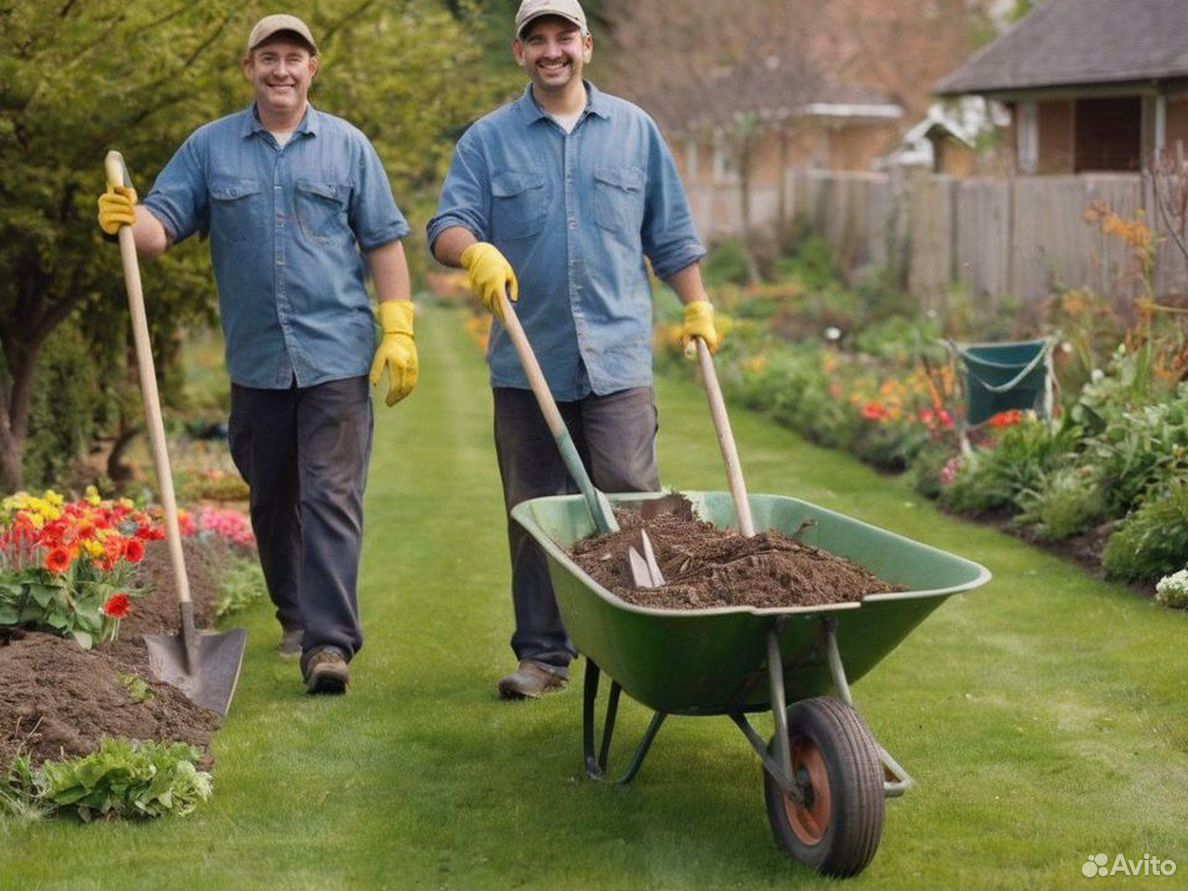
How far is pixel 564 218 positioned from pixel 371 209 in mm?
650

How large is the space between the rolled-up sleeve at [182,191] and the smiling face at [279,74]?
25 centimetres

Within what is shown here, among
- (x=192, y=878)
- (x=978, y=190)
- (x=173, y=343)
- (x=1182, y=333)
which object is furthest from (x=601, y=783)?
(x=978, y=190)

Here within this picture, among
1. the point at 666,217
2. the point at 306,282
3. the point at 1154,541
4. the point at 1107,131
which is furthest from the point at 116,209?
the point at 1107,131

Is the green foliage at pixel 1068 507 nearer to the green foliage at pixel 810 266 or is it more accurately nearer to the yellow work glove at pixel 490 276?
the yellow work glove at pixel 490 276

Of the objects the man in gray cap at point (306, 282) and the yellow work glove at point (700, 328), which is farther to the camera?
the man in gray cap at point (306, 282)

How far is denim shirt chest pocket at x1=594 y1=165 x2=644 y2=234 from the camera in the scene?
591cm

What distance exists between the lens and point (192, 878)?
4301 mm

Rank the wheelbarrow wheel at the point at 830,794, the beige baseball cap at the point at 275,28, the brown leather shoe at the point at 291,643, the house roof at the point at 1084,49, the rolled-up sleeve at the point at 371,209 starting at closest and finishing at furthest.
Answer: the wheelbarrow wheel at the point at 830,794, the beige baseball cap at the point at 275,28, the rolled-up sleeve at the point at 371,209, the brown leather shoe at the point at 291,643, the house roof at the point at 1084,49

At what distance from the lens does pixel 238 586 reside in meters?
7.55

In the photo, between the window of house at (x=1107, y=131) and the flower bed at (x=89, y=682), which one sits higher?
the window of house at (x=1107, y=131)

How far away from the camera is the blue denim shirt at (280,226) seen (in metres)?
6.02

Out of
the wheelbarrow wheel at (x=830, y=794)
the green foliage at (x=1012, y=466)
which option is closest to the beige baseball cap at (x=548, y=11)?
the wheelbarrow wheel at (x=830, y=794)

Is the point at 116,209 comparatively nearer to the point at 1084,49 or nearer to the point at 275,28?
the point at 275,28

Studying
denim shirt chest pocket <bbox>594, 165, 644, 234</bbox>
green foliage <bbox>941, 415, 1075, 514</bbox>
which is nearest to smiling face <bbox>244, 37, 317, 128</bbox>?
denim shirt chest pocket <bbox>594, 165, 644, 234</bbox>
